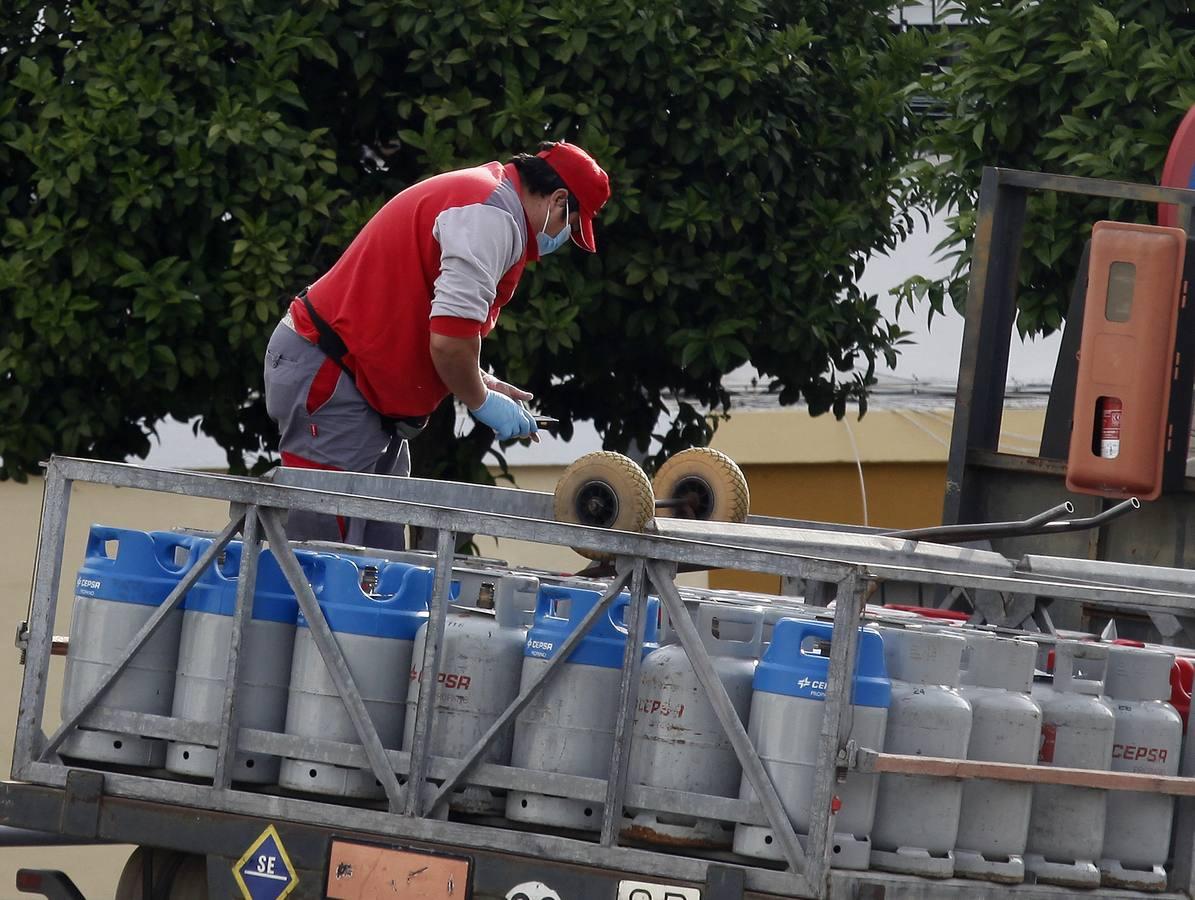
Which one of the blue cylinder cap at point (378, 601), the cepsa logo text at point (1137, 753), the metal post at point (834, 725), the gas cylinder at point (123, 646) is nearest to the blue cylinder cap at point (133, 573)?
the gas cylinder at point (123, 646)

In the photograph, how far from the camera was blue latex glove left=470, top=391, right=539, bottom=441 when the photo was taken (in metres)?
5.46

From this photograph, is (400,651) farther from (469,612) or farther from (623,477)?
(623,477)

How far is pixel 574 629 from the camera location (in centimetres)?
388

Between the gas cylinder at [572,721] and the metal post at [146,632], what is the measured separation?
2.36 ft

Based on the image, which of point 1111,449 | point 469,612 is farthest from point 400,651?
point 1111,449

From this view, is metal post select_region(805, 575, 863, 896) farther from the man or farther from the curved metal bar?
the man

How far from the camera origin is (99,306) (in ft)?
22.6

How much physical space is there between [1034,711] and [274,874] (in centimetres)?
162

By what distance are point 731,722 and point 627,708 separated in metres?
0.22

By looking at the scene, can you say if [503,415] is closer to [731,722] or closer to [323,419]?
[323,419]

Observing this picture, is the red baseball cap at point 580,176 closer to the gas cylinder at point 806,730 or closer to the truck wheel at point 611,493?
the truck wheel at point 611,493

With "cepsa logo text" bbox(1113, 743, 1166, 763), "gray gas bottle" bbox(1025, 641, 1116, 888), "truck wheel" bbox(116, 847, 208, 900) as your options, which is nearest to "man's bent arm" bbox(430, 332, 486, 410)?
"truck wheel" bbox(116, 847, 208, 900)

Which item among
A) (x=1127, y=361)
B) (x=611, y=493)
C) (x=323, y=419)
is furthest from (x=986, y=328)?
(x=323, y=419)

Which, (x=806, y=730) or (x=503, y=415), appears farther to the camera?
(x=503, y=415)
